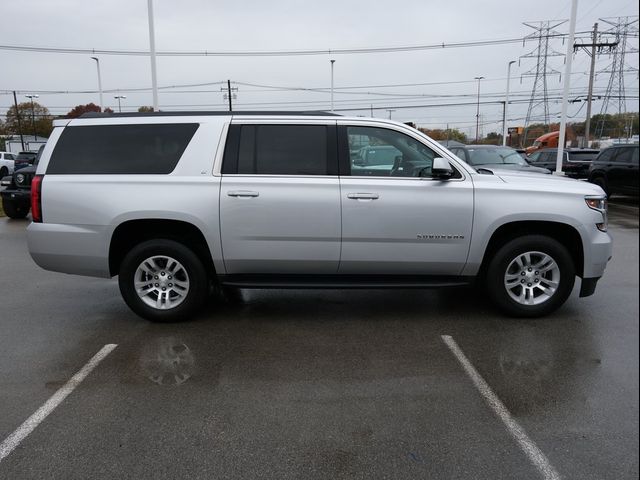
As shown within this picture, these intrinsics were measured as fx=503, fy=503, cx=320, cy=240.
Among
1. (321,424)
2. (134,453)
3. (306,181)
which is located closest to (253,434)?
(321,424)

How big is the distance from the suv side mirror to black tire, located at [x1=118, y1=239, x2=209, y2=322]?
2.43m

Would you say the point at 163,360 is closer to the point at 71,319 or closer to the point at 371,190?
the point at 71,319

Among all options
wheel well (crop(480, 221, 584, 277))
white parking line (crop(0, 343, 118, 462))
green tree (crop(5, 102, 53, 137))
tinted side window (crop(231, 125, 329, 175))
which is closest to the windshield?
wheel well (crop(480, 221, 584, 277))

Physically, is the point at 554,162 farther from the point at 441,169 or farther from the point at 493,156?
the point at 441,169

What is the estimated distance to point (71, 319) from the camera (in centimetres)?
532

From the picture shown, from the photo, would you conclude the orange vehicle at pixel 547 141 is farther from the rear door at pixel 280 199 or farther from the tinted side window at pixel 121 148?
the tinted side window at pixel 121 148

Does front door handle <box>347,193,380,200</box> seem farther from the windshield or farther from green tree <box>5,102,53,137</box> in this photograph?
green tree <box>5,102,53,137</box>

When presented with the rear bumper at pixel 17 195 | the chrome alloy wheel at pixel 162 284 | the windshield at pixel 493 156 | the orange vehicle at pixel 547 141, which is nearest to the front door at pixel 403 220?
the chrome alloy wheel at pixel 162 284

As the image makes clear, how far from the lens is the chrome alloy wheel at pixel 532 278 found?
4.93 m

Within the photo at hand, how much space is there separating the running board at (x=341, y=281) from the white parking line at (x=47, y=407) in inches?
53.5

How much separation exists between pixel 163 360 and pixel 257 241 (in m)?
1.37

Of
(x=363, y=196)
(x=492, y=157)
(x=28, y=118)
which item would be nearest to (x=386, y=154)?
(x=363, y=196)

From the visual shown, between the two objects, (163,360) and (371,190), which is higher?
(371,190)

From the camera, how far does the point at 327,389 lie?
12.1ft
